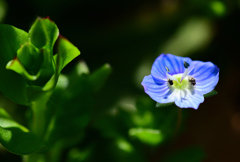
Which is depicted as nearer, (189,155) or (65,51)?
(65,51)

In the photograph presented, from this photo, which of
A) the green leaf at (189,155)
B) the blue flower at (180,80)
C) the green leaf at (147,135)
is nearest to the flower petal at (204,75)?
the blue flower at (180,80)

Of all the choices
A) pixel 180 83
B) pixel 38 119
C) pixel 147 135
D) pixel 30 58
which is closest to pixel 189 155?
pixel 147 135

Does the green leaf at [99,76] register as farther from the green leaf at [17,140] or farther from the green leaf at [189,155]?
the green leaf at [189,155]

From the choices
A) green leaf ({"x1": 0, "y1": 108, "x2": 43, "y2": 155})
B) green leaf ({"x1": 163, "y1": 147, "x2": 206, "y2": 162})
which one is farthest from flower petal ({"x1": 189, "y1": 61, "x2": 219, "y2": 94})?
green leaf ({"x1": 0, "y1": 108, "x2": 43, "y2": 155})

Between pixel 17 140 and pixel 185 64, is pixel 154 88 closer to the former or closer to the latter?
pixel 185 64

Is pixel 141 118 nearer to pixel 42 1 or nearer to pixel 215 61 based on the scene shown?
pixel 215 61

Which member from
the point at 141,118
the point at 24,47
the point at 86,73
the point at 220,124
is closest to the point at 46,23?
the point at 24,47
